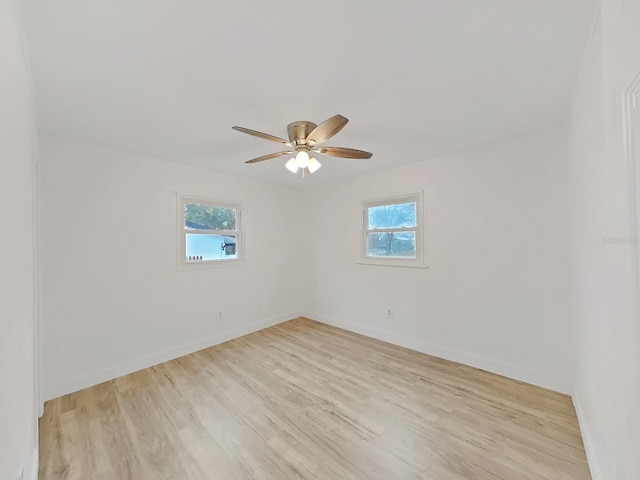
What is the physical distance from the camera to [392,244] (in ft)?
11.5

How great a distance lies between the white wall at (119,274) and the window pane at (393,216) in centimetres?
189

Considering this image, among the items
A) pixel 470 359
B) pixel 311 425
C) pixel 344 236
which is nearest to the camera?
pixel 311 425

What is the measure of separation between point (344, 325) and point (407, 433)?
2.18 metres

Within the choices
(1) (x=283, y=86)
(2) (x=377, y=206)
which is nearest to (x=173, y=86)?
(1) (x=283, y=86)

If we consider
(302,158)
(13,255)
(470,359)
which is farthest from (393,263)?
(13,255)

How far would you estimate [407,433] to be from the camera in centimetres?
182

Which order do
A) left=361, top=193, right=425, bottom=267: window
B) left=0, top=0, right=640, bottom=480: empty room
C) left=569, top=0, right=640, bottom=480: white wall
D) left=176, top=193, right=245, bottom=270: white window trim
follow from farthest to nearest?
left=361, top=193, right=425, bottom=267: window → left=176, top=193, right=245, bottom=270: white window trim → left=0, top=0, right=640, bottom=480: empty room → left=569, top=0, right=640, bottom=480: white wall

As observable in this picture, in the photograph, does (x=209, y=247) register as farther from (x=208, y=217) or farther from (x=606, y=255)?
(x=606, y=255)

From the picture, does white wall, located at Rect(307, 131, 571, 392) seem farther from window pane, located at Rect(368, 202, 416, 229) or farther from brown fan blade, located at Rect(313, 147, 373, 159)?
brown fan blade, located at Rect(313, 147, 373, 159)

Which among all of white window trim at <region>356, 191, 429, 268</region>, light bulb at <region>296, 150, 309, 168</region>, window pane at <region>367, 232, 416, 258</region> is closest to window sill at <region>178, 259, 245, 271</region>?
white window trim at <region>356, 191, 429, 268</region>

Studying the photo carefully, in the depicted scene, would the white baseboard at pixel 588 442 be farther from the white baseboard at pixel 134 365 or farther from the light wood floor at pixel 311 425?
the white baseboard at pixel 134 365

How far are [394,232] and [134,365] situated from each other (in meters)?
3.40

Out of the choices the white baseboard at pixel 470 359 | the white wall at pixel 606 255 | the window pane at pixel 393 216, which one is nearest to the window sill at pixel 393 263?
the window pane at pixel 393 216

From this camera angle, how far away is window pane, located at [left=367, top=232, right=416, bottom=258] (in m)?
3.33
